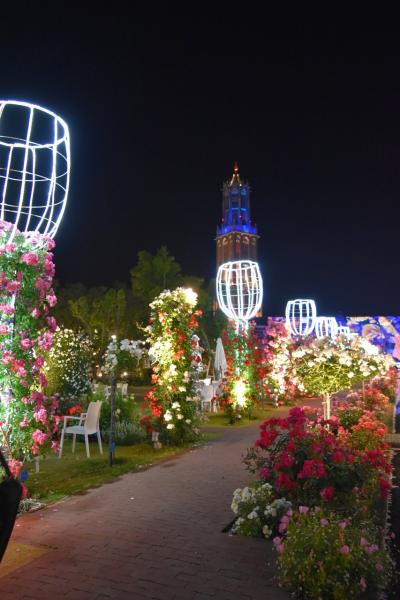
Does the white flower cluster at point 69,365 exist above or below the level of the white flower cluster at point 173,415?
above

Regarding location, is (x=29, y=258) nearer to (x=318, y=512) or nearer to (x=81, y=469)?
(x=318, y=512)

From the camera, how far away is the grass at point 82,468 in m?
6.07

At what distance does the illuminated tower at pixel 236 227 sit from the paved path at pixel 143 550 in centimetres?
7875

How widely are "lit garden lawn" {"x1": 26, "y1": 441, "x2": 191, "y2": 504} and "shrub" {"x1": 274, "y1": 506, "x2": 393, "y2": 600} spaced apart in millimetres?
3226

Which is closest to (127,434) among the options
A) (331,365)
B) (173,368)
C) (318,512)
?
(173,368)

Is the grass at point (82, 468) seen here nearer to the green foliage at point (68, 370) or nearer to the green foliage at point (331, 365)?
the green foliage at point (68, 370)

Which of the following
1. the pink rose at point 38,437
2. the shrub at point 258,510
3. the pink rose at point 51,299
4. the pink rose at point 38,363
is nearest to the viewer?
the shrub at point 258,510

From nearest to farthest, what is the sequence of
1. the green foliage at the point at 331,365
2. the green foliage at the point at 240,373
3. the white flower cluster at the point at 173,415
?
the green foliage at the point at 331,365
the white flower cluster at the point at 173,415
the green foliage at the point at 240,373

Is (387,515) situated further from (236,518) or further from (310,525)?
(310,525)

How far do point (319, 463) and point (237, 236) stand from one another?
83.3 meters

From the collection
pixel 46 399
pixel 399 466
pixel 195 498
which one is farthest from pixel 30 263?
pixel 399 466

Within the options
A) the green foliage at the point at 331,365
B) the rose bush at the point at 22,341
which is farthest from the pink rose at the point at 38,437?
the green foliage at the point at 331,365

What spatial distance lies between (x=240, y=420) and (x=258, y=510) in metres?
8.32

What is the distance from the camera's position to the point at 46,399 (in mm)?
5141
